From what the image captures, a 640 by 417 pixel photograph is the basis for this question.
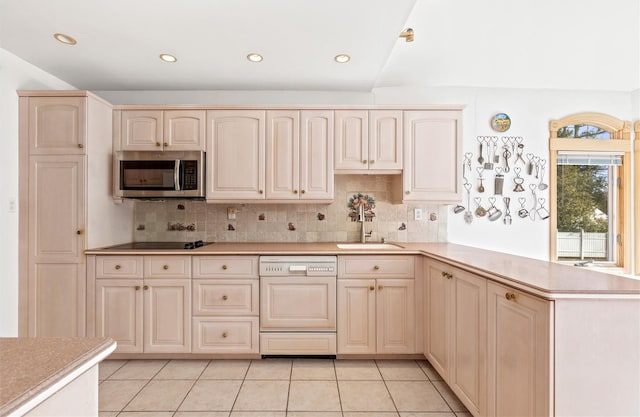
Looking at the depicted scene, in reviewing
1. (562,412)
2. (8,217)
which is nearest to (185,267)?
(8,217)

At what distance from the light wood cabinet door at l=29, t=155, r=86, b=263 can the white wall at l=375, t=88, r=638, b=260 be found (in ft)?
8.97

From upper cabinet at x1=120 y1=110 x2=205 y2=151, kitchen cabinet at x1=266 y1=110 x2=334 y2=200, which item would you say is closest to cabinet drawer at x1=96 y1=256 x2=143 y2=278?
upper cabinet at x1=120 y1=110 x2=205 y2=151

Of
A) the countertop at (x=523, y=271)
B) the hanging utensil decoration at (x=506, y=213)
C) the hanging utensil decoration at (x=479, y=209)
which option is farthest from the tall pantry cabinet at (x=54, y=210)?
the hanging utensil decoration at (x=506, y=213)

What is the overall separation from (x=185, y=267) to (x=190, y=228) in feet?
2.27

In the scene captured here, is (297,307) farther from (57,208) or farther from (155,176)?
(57,208)

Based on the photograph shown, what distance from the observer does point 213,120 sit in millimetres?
2756

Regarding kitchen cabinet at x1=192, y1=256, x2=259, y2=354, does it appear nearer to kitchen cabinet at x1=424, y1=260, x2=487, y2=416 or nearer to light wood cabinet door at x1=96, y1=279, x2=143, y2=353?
light wood cabinet door at x1=96, y1=279, x2=143, y2=353

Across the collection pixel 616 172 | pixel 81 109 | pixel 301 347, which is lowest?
pixel 301 347

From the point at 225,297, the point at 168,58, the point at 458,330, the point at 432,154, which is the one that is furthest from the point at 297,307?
the point at 168,58

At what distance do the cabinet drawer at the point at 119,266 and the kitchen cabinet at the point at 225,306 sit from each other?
0.45 m

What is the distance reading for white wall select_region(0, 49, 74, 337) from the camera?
2.26m

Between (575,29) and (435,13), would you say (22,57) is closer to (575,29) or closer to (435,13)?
(435,13)

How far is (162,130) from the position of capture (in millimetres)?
2752

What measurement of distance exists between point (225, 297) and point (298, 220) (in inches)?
39.4
